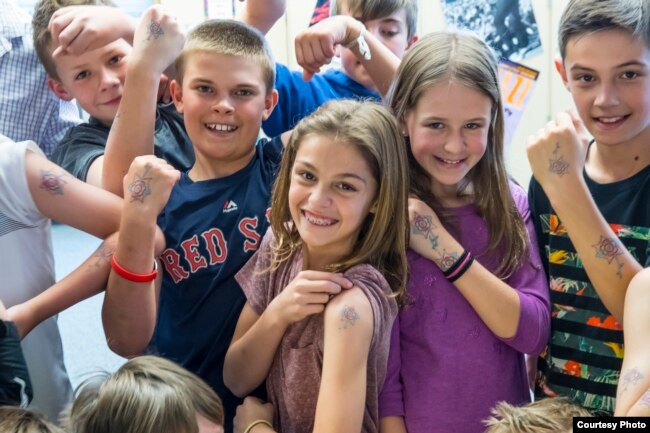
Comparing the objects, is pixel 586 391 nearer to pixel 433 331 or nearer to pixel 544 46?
pixel 433 331

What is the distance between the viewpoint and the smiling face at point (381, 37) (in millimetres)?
2023

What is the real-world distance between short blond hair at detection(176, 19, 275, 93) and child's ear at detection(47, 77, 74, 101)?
12.7 inches

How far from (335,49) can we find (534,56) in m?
2.77

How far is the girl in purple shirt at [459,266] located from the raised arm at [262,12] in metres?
0.55

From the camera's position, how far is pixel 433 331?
57.4 inches

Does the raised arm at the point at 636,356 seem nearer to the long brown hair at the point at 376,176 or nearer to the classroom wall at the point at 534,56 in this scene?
the long brown hair at the point at 376,176

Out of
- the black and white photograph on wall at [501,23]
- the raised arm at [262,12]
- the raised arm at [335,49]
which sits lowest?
the raised arm at [335,49]

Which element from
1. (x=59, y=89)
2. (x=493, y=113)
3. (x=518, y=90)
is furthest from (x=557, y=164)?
(x=518, y=90)

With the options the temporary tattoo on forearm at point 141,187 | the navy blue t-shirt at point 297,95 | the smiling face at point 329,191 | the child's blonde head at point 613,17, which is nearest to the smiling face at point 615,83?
the child's blonde head at point 613,17

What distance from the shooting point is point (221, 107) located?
157 centimetres

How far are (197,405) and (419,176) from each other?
67cm

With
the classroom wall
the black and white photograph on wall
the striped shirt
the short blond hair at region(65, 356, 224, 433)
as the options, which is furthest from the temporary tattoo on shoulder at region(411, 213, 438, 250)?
the black and white photograph on wall

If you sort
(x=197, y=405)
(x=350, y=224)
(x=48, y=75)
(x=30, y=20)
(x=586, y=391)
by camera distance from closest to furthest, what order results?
(x=197, y=405)
(x=350, y=224)
(x=586, y=391)
(x=48, y=75)
(x=30, y=20)

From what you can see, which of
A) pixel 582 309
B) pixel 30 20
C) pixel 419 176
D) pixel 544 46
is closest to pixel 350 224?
pixel 419 176
